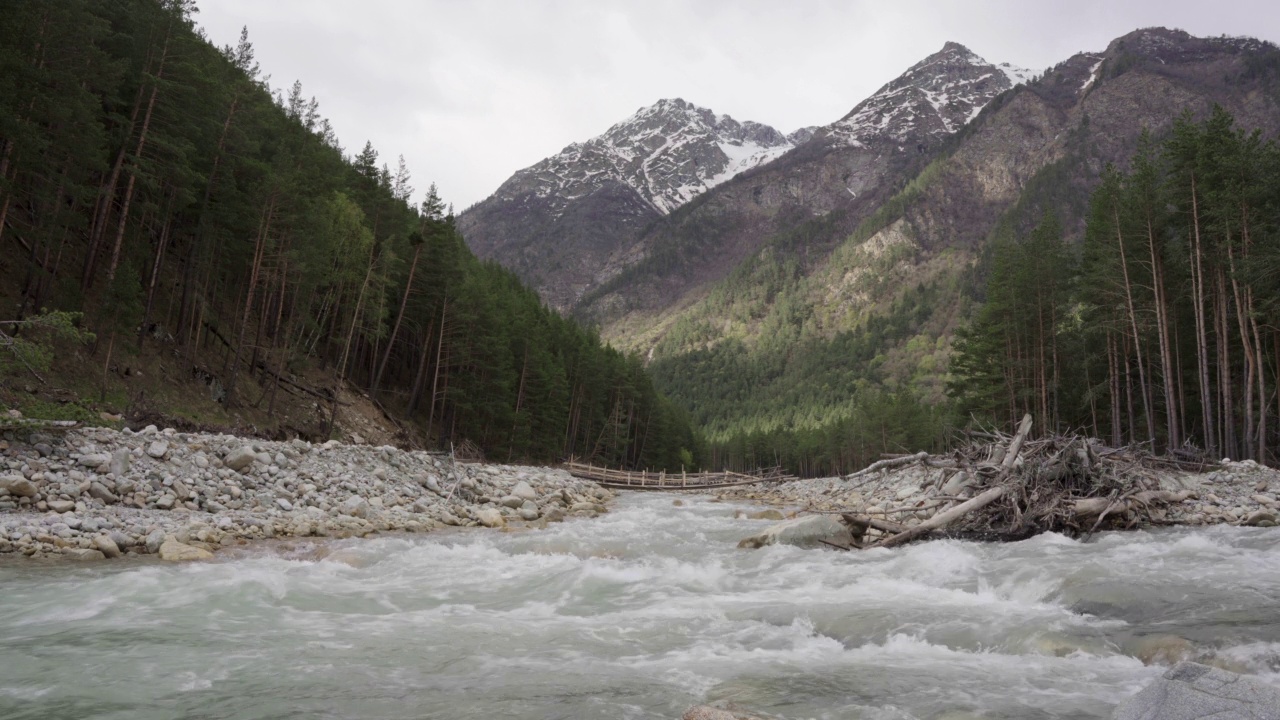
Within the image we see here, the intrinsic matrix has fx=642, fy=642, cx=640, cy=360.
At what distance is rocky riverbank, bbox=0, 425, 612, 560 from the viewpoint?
10102 millimetres

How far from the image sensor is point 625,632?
714 centimetres

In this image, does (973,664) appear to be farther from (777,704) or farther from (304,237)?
(304,237)

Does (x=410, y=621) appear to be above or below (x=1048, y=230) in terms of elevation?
below

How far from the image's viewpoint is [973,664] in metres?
5.97

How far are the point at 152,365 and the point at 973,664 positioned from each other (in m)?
26.1

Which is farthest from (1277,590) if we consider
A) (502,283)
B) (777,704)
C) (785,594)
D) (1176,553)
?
(502,283)

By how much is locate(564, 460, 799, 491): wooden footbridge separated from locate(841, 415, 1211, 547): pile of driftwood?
30.9 m

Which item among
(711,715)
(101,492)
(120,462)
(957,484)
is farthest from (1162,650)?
(120,462)

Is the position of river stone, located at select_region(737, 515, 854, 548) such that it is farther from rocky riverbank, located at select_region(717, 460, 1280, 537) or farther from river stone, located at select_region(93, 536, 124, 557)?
river stone, located at select_region(93, 536, 124, 557)

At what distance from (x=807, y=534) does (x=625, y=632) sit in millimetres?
6578

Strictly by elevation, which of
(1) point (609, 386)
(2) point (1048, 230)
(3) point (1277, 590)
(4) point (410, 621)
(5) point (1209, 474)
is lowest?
(4) point (410, 621)

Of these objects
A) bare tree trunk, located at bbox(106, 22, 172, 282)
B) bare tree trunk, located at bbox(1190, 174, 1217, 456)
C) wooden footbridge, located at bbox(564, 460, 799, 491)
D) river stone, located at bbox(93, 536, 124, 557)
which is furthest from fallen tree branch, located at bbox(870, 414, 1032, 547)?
wooden footbridge, located at bbox(564, 460, 799, 491)

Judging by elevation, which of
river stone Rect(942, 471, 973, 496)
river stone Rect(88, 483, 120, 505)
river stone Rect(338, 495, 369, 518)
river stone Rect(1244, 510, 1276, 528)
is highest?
river stone Rect(942, 471, 973, 496)

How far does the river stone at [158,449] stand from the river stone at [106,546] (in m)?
4.05
